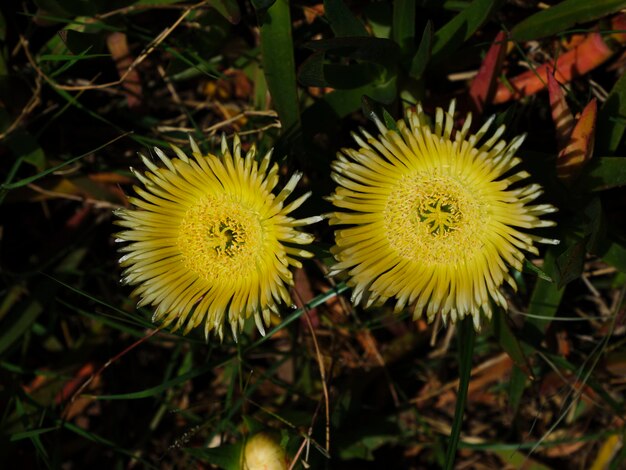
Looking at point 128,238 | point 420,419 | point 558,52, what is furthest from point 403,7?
point 420,419

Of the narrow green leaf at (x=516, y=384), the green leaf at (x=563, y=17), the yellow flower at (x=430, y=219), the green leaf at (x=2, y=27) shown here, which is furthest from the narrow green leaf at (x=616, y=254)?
the green leaf at (x=2, y=27)

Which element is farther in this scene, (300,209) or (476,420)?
(476,420)

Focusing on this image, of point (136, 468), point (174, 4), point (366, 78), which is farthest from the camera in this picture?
point (136, 468)

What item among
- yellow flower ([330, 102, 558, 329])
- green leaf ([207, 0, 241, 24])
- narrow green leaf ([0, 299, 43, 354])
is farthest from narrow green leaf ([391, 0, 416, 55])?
narrow green leaf ([0, 299, 43, 354])

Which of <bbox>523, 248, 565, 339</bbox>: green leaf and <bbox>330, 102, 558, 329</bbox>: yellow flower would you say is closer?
<bbox>330, 102, 558, 329</bbox>: yellow flower

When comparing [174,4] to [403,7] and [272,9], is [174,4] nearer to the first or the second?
[272,9]

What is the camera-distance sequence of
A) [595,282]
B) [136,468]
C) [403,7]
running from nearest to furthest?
[403,7] < [595,282] < [136,468]

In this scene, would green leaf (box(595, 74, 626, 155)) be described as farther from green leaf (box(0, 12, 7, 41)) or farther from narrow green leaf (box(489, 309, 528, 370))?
green leaf (box(0, 12, 7, 41))
